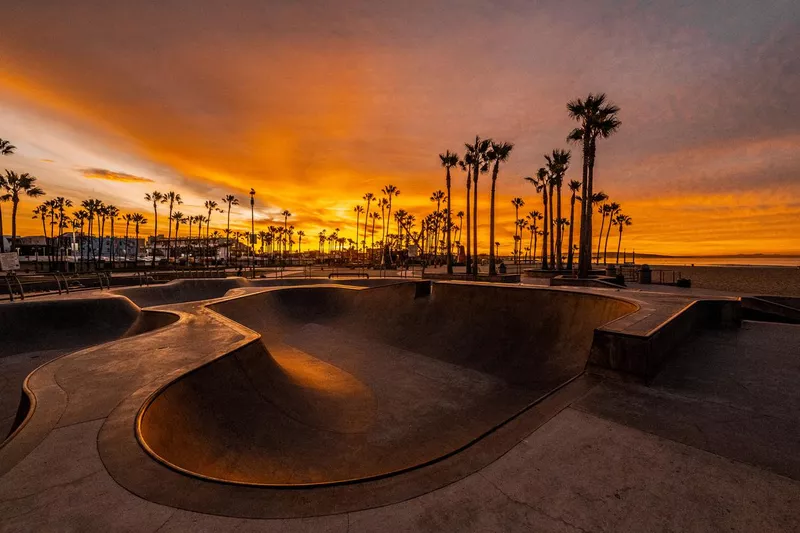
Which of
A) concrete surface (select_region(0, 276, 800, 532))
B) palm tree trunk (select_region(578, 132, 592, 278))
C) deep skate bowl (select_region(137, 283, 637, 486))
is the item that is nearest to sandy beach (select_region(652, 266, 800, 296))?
palm tree trunk (select_region(578, 132, 592, 278))

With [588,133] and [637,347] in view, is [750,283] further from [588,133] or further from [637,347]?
[637,347]

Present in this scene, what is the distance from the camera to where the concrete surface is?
8.89 ft

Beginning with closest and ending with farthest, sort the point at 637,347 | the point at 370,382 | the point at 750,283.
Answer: the point at 637,347 → the point at 370,382 → the point at 750,283

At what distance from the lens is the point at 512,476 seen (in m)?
3.37

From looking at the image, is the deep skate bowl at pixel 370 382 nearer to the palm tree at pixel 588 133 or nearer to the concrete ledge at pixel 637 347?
the concrete ledge at pixel 637 347

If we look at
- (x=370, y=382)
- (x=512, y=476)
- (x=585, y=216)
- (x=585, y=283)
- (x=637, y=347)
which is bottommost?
(x=370, y=382)

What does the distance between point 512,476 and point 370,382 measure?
7.09 meters

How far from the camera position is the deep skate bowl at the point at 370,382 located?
511cm

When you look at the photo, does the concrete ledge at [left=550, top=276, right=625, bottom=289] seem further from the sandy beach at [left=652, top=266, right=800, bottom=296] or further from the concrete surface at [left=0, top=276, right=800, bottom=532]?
the sandy beach at [left=652, top=266, right=800, bottom=296]

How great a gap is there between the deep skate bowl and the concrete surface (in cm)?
35

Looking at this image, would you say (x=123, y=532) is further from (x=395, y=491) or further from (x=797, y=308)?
(x=797, y=308)

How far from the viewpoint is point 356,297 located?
58.9ft

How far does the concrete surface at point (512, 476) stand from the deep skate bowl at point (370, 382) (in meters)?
0.35

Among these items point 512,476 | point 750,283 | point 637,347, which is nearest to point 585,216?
A: point 637,347
